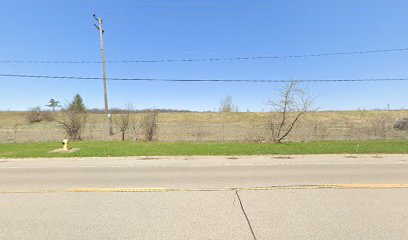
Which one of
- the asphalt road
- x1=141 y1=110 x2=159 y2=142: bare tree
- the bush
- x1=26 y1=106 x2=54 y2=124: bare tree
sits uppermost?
x1=26 y1=106 x2=54 y2=124: bare tree

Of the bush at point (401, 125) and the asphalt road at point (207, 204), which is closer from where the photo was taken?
the asphalt road at point (207, 204)

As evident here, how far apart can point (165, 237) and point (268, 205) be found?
232 centimetres

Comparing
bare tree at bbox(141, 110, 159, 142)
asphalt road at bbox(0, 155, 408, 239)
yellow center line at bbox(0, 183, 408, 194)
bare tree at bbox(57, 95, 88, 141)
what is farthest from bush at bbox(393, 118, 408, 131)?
bare tree at bbox(57, 95, 88, 141)

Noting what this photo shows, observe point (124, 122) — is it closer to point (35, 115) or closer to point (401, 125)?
point (401, 125)

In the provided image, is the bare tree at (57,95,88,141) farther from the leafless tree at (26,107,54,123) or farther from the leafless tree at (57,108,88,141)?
the leafless tree at (26,107,54,123)

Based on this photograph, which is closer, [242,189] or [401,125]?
[242,189]

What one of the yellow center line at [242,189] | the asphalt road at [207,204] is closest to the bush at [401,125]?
the asphalt road at [207,204]

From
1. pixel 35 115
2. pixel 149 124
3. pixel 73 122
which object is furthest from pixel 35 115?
pixel 149 124

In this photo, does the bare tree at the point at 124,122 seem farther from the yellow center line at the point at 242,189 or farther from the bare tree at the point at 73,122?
the yellow center line at the point at 242,189

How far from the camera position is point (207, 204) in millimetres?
5719

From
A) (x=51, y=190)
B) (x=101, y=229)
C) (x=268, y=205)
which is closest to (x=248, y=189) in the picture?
(x=268, y=205)

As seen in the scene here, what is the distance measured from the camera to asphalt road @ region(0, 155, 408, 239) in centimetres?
439

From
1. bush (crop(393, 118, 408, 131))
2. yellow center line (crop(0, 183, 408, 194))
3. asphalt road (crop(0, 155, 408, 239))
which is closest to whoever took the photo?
asphalt road (crop(0, 155, 408, 239))

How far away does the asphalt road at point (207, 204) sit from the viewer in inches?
173
